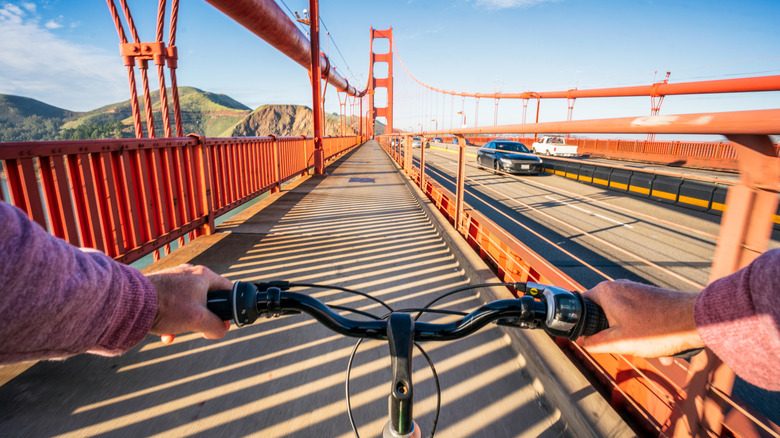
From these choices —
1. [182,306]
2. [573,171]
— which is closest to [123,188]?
[182,306]

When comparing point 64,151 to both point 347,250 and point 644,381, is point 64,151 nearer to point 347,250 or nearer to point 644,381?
point 347,250

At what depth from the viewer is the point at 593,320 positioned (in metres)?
0.91

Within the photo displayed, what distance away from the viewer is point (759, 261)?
683 millimetres

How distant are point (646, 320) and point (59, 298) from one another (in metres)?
1.30

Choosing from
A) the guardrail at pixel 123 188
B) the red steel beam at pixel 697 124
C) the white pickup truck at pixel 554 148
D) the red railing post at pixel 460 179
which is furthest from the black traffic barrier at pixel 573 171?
the red steel beam at pixel 697 124

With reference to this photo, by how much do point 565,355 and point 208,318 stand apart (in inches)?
72.4

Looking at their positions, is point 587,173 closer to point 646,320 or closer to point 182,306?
point 646,320

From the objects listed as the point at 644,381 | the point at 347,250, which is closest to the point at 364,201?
the point at 347,250

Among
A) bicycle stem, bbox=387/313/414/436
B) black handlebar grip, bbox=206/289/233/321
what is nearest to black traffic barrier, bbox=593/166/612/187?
bicycle stem, bbox=387/313/414/436

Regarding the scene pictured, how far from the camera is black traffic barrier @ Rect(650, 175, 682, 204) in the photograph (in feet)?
29.5

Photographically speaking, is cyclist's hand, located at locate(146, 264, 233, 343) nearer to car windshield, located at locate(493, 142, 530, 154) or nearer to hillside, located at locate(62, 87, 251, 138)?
car windshield, located at locate(493, 142, 530, 154)

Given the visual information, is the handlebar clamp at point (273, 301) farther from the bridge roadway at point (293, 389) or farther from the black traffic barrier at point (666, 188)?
the black traffic barrier at point (666, 188)

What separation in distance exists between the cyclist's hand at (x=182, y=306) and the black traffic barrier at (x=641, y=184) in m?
11.9

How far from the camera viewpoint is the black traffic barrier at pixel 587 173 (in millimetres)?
12641
